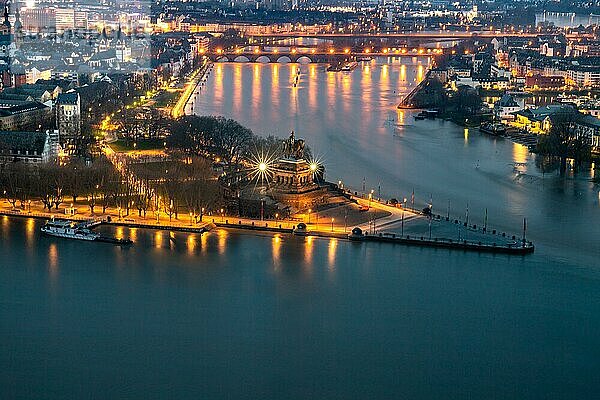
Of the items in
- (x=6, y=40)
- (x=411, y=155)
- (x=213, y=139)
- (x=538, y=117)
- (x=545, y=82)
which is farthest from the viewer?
(x=6, y=40)

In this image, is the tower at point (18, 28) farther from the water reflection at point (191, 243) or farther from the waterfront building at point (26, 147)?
the water reflection at point (191, 243)

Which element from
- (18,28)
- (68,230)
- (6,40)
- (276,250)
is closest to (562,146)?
(276,250)

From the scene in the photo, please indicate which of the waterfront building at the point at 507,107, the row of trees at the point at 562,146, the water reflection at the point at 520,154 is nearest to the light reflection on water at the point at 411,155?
the water reflection at the point at 520,154

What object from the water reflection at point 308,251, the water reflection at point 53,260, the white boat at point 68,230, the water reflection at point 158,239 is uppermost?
the white boat at point 68,230

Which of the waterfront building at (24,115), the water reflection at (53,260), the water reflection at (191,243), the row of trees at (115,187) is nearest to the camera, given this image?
the water reflection at (53,260)

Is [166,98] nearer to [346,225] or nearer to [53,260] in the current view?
[346,225]

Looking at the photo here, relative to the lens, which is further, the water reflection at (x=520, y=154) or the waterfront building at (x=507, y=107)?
the waterfront building at (x=507, y=107)

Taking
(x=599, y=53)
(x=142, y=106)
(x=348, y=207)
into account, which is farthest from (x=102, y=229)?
(x=599, y=53)

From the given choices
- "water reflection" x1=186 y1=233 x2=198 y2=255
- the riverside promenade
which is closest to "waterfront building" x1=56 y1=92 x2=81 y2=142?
the riverside promenade
